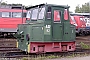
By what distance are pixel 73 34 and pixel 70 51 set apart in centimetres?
116

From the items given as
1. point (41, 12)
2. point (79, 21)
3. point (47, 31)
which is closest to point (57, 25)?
point (47, 31)

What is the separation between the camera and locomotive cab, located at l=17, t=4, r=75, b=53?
11.6 meters

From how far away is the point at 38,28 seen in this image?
11547 millimetres

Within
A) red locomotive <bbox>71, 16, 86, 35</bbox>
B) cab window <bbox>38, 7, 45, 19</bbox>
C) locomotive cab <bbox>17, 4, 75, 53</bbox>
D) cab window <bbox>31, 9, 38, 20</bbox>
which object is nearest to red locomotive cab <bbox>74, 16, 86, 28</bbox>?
red locomotive <bbox>71, 16, 86, 35</bbox>

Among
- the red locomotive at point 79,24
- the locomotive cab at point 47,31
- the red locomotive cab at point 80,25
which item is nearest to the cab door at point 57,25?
the locomotive cab at point 47,31

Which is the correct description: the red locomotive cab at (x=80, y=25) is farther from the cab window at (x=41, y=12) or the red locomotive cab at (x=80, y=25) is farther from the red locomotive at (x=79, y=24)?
the cab window at (x=41, y=12)

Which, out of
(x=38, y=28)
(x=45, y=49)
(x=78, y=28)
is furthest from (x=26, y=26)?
(x=78, y=28)

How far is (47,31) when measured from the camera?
11586 millimetres

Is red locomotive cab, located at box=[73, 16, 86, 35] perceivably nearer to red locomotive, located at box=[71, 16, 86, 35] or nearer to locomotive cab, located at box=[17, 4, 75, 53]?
red locomotive, located at box=[71, 16, 86, 35]

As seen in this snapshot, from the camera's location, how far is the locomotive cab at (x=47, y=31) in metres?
11.6

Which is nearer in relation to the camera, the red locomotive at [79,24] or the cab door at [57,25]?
the cab door at [57,25]

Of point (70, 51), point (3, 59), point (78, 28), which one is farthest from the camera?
point (78, 28)

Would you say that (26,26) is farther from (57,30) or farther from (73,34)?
(73,34)

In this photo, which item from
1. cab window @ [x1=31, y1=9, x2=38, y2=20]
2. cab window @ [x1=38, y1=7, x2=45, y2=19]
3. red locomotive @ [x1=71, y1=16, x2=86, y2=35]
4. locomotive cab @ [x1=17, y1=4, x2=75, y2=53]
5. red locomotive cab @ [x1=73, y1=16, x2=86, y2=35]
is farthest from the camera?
red locomotive cab @ [x1=73, y1=16, x2=86, y2=35]
